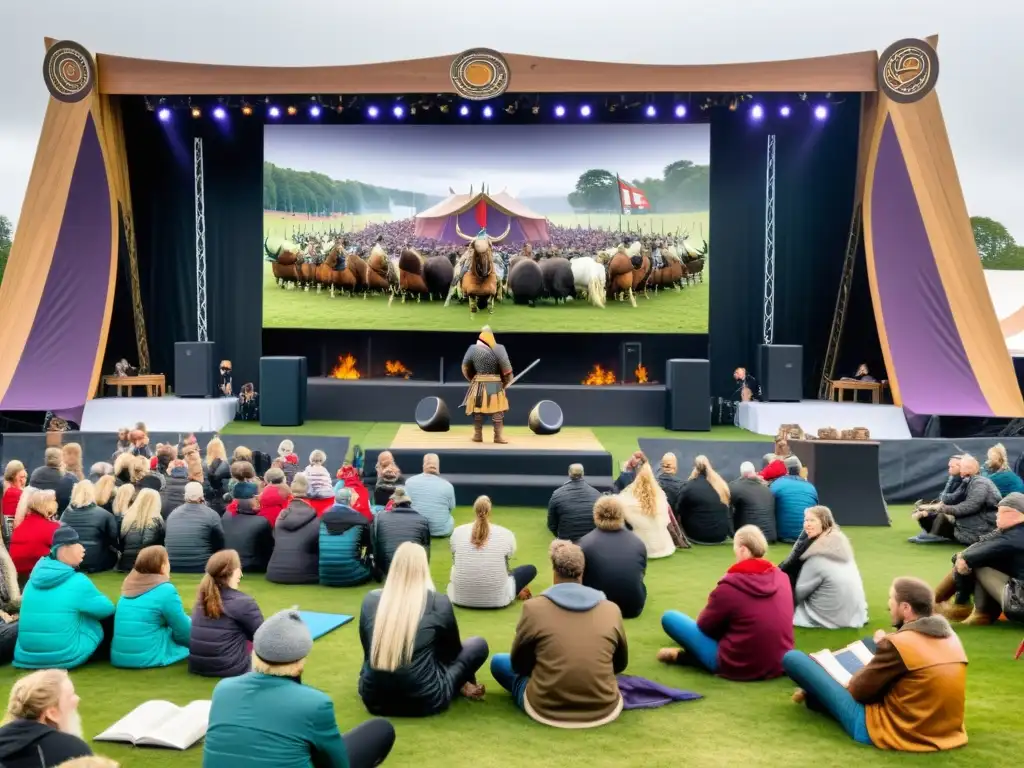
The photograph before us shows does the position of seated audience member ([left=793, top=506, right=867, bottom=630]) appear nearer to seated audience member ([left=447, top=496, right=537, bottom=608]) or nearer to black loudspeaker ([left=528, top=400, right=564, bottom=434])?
seated audience member ([left=447, top=496, right=537, bottom=608])

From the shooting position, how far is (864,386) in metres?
15.7

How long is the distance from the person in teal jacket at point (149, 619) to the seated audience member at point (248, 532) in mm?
2062

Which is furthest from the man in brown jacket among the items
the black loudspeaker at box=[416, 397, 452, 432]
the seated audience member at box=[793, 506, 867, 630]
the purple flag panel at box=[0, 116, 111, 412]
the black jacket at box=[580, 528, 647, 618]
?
the purple flag panel at box=[0, 116, 111, 412]

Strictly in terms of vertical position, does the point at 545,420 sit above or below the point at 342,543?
above

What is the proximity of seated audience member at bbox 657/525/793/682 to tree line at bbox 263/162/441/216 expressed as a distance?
39.5 feet

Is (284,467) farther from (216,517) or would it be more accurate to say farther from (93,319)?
(93,319)

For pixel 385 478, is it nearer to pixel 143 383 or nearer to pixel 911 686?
pixel 911 686

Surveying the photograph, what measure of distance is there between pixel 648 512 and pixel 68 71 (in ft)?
34.6

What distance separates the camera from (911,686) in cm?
455

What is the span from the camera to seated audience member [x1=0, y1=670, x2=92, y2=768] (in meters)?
3.23

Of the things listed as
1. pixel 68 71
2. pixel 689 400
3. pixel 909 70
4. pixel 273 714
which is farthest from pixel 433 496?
pixel 909 70

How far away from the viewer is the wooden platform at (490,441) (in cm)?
1212

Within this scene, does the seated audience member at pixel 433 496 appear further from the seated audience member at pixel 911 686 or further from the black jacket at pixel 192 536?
the seated audience member at pixel 911 686

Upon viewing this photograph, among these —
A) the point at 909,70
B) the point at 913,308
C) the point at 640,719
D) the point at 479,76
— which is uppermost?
the point at 479,76
